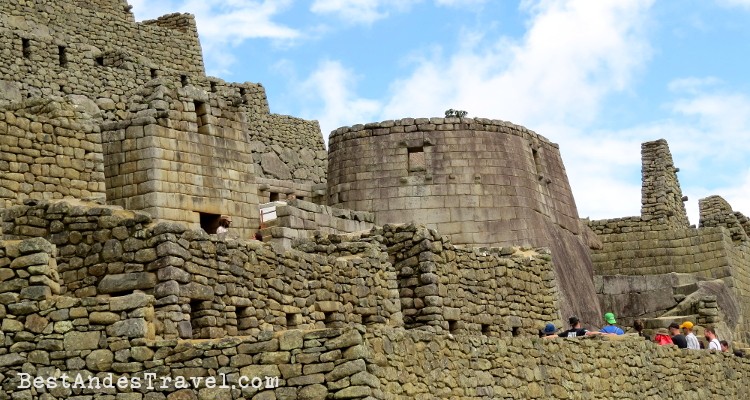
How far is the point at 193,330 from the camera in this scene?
16.5 m

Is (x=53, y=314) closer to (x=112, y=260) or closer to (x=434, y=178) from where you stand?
(x=112, y=260)

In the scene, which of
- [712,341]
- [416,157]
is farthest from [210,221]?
[712,341]

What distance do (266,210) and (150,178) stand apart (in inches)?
113

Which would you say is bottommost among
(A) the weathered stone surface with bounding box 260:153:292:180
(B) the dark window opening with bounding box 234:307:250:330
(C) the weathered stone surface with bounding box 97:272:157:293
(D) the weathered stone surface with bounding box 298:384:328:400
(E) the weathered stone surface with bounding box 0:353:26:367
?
(D) the weathered stone surface with bounding box 298:384:328:400

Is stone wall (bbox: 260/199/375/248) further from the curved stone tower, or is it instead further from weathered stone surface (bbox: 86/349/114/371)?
weathered stone surface (bbox: 86/349/114/371)

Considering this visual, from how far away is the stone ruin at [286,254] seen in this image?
15.2m

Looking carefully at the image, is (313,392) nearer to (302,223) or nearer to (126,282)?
(126,282)

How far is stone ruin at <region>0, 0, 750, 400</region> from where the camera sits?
Result: 1521 cm

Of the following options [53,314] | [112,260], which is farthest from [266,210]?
[53,314]

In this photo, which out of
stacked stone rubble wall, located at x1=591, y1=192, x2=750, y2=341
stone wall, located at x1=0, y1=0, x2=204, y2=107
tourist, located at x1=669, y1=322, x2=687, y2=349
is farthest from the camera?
stacked stone rubble wall, located at x1=591, y1=192, x2=750, y2=341

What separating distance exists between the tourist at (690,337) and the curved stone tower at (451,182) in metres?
1.77

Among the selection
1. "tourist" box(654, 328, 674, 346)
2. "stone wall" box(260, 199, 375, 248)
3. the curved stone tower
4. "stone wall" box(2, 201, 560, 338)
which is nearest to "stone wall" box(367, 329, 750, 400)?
"tourist" box(654, 328, 674, 346)

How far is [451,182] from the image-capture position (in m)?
26.5

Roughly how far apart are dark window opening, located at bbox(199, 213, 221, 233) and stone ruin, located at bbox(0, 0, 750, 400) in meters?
0.02
